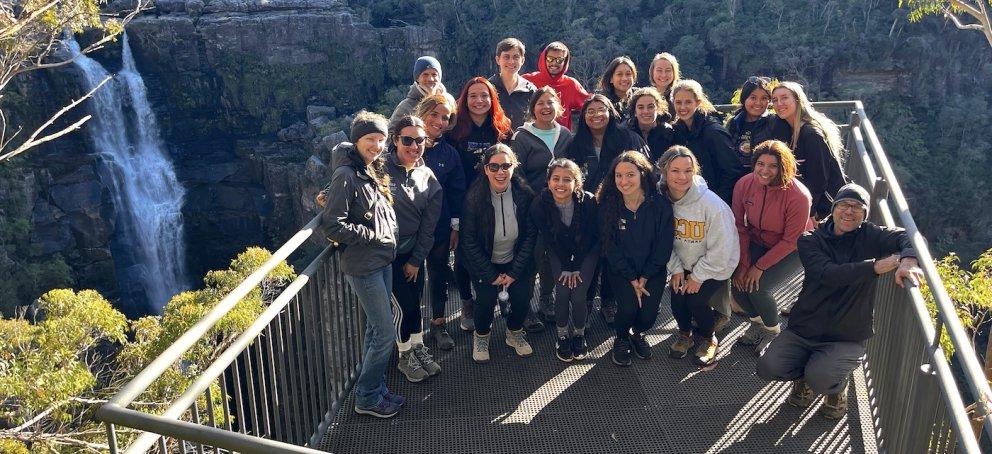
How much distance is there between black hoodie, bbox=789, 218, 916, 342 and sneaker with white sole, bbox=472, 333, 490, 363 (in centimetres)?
192

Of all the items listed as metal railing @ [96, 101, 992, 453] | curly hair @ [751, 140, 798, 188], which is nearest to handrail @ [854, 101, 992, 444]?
metal railing @ [96, 101, 992, 453]

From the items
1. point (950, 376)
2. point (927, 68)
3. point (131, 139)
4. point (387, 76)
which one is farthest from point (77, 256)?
point (927, 68)

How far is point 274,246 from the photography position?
112 feet

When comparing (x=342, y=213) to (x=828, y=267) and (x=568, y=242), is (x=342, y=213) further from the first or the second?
(x=828, y=267)

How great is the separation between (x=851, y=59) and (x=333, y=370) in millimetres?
32951

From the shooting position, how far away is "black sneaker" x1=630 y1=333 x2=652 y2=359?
4.86 m

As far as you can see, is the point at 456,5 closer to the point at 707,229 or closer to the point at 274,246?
the point at 274,246

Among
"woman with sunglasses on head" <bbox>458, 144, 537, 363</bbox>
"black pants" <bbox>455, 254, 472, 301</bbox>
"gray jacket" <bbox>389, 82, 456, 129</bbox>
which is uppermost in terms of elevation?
"gray jacket" <bbox>389, 82, 456, 129</bbox>

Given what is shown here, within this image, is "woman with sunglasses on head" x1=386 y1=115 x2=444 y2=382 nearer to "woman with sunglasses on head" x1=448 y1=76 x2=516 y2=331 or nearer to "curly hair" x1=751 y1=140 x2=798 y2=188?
"woman with sunglasses on head" x1=448 y1=76 x2=516 y2=331

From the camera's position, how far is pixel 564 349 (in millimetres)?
4855

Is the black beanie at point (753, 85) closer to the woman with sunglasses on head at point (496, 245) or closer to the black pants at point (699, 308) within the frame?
the black pants at point (699, 308)

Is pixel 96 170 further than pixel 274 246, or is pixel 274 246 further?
pixel 274 246

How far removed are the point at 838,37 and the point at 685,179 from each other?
31.8 m

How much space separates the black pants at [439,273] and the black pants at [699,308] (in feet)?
5.11
